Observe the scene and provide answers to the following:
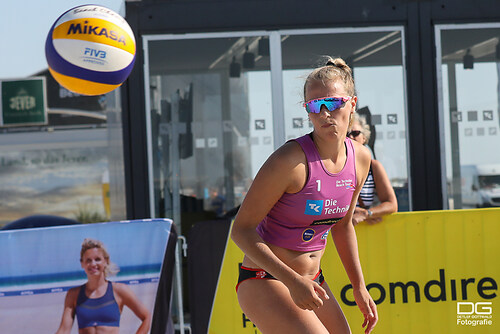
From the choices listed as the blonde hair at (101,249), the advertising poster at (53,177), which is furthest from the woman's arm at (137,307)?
the advertising poster at (53,177)

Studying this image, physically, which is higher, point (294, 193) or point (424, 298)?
point (294, 193)

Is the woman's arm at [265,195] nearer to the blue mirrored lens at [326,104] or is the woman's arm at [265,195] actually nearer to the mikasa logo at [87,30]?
the blue mirrored lens at [326,104]

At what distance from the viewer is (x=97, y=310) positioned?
5730 mm

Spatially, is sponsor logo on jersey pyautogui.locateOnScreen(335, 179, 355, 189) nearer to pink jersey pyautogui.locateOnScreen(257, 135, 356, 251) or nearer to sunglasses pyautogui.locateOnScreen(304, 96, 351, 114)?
pink jersey pyautogui.locateOnScreen(257, 135, 356, 251)

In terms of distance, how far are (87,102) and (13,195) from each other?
26.2 ft

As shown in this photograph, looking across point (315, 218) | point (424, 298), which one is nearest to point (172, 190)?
point (424, 298)

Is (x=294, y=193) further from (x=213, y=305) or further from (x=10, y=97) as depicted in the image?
(x=10, y=97)

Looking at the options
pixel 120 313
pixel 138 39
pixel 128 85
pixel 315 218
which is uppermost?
pixel 138 39

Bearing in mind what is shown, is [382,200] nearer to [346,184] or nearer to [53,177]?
[346,184]

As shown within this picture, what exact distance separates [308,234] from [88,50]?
2.98 meters

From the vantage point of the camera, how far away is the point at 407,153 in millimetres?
7492

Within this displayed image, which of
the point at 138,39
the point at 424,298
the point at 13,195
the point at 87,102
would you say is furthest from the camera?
the point at 13,195

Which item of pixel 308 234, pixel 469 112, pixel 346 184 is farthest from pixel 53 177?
pixel 346 184

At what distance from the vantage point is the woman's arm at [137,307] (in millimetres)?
5781
